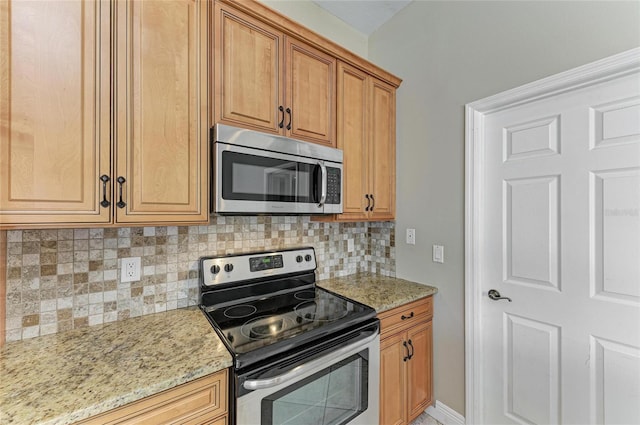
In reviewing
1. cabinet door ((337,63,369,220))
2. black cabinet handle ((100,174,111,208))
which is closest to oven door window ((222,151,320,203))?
cabinet door ((337,63,369,220))

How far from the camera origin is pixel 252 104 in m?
1.46

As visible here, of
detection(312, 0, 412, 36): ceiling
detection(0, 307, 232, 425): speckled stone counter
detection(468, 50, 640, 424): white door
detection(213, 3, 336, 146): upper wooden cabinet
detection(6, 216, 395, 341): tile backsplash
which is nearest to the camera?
detection(0, 307, 232, 425): speckled stone counter

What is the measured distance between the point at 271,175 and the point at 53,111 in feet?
2.78

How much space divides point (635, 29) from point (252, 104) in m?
1.74

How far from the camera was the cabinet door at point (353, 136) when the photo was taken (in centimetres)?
185

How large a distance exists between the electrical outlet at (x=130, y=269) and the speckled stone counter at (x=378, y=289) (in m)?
1.14

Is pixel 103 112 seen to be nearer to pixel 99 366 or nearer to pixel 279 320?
pixel 99 366

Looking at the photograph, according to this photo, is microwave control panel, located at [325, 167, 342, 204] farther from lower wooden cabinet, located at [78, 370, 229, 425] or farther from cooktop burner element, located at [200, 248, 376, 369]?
lower wooden cabinet, located at [78, 370, 229, 425]

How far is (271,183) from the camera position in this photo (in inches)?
57.4

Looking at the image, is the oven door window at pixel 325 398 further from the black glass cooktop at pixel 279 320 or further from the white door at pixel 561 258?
the white door at pixel 561 258

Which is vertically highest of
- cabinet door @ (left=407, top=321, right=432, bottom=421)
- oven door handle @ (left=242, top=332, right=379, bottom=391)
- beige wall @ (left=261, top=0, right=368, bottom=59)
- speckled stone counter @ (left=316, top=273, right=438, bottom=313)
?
beige wall @ (left=261, top=0, right=368, bottom=59)

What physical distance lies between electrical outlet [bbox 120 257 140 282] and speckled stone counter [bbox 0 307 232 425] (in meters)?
0.21

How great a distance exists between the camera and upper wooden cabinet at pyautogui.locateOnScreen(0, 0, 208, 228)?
93cm

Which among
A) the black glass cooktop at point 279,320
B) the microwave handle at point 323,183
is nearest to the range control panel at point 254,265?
the black glass cooktop at point 279,320
